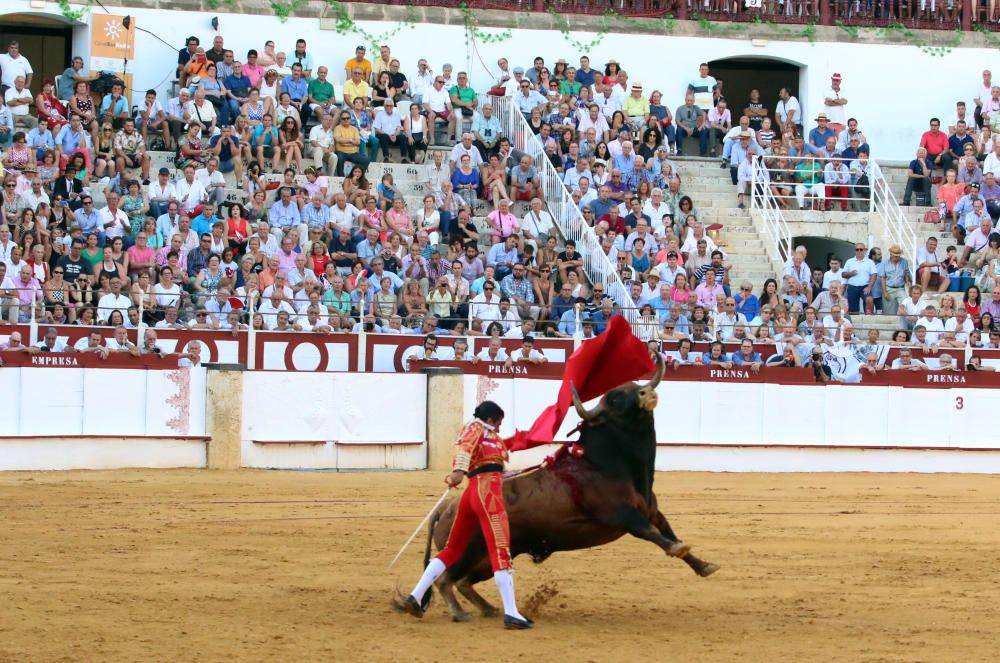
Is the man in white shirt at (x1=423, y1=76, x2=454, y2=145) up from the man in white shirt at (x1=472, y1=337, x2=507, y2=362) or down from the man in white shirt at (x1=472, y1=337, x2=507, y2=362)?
up

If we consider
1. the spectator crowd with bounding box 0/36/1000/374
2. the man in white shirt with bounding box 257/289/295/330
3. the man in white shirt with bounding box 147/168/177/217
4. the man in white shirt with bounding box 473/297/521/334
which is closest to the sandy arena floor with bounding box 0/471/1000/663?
the man in white shirt with bounding box 257/289/295/330

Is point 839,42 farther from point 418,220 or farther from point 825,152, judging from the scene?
point 418,220

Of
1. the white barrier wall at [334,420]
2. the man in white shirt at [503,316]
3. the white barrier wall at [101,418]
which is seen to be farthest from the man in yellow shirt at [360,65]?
the white barrier wall at [101,418]

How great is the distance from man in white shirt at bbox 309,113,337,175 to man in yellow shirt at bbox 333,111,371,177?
10 cm

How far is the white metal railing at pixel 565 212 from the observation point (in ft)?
74.0

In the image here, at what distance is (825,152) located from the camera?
89.8 feet

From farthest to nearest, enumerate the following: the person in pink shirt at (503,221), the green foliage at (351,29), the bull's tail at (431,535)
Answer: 1. the green foliage at (351,29)
2. the person in pink shirt at (503,221)
3. the bull's tail at (431,535)

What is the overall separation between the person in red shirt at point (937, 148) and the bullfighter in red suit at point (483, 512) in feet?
65.7

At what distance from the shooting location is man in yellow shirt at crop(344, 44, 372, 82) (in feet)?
85.9

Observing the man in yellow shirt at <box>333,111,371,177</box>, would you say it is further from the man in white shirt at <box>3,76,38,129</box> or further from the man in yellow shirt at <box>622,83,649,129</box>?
the man in yellow shirt at <box>622,83,649,129</box>

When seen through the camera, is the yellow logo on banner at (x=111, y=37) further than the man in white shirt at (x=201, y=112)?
Yes

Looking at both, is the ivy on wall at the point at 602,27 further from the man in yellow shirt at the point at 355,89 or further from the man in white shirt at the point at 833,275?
the man in white shirt at the point at 833,275

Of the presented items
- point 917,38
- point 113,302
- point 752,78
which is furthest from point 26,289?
point 917,38

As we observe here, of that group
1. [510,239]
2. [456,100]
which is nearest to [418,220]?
[510,239]
